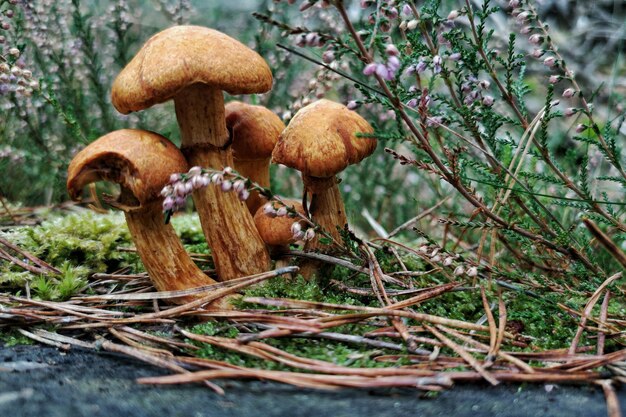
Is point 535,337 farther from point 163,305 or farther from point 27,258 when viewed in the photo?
point 27,258

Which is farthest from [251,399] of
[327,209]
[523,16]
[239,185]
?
[523,16]

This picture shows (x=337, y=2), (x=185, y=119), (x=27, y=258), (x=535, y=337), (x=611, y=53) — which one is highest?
(x=611, y=53)

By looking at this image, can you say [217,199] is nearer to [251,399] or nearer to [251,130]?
[251,130]

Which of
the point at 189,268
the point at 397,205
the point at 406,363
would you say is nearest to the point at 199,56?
the point at 189,268

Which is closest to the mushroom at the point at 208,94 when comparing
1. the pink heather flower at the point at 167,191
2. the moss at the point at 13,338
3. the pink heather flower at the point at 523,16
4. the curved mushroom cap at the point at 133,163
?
the curved mushroom cap at the point at 133,163

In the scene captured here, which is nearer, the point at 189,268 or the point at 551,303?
the point at 551,303

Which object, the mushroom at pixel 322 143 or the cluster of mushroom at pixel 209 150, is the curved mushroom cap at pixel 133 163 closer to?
the cluster of mushroom at pixel 209 150

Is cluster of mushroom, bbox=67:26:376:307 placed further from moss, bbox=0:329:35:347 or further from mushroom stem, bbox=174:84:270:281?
moss, bbox=0:329:35:347

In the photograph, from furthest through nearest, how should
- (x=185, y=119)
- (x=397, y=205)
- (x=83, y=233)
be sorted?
(x=397, y=205)
(x=83, y=233)
(x=185, y=119)
